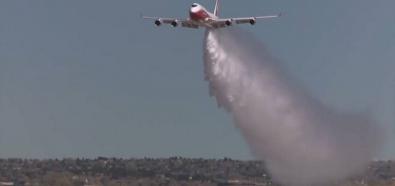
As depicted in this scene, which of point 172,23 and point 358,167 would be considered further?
point 358,167

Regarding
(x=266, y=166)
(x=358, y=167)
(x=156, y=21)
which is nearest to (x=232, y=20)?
(x=156, y=21)

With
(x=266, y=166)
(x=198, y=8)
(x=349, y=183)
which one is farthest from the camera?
(x=349, y=183)

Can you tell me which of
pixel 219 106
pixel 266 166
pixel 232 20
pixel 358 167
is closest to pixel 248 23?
pixel 232 20

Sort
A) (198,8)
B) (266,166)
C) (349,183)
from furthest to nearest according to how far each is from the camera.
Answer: (349,183) → (266,166) → (198,8)

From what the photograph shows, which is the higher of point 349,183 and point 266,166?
point 349,183

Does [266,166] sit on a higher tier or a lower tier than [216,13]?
lower

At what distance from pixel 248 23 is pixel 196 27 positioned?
6132mm

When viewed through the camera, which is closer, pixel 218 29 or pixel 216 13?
pixel 218 29

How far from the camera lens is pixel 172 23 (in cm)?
13675

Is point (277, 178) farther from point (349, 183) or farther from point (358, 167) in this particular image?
point (349, 183)

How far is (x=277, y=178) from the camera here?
150m

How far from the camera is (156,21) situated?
458 ft

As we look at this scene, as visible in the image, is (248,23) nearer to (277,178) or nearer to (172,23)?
(172,23)

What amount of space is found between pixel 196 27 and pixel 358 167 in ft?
114
